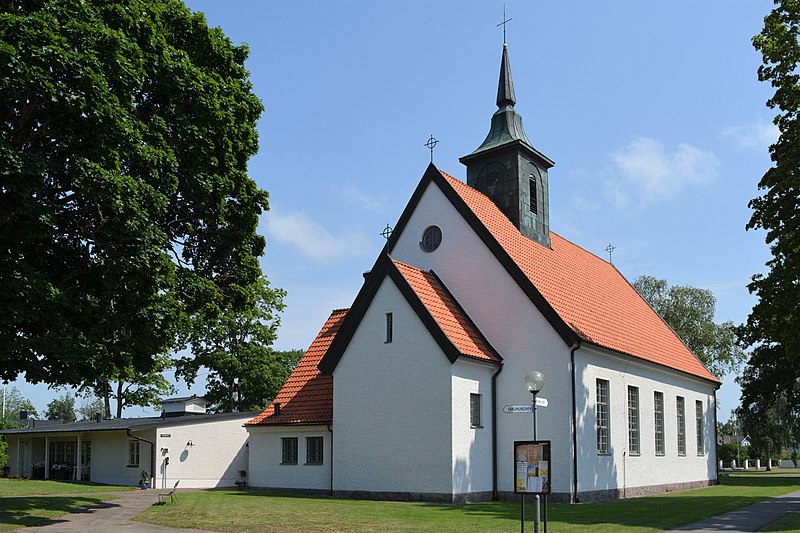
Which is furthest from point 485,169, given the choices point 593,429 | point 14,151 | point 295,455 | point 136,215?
point 14,151

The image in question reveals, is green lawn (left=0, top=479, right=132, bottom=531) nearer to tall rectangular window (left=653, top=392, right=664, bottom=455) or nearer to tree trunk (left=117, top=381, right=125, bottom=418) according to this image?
tall rectangular window (left=653, top=392, right=664, bottom=455)

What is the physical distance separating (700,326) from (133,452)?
42.7m

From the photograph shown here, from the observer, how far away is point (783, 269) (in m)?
21.0

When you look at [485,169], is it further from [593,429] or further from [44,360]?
[44,360]

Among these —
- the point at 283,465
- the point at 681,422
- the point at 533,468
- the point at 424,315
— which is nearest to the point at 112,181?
the point at 533,468

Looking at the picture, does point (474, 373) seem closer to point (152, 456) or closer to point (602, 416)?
point (602, 416)

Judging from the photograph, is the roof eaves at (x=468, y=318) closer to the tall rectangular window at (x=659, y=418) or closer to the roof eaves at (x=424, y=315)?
the roof eaves at (x=424, y=315)

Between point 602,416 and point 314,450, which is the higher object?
point 602,416

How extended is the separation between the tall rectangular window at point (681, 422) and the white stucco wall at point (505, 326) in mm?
11498

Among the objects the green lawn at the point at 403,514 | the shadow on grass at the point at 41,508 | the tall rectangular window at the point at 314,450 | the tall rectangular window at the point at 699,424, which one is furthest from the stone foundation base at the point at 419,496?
the tall rectangular window at the point at 699,424

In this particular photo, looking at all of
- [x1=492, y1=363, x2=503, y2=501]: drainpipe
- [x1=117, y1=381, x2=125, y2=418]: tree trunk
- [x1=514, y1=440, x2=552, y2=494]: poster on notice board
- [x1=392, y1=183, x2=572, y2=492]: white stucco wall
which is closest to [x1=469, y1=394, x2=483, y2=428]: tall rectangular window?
[x1=392, y1=183, x2=572, y2=492]: white stucco wall

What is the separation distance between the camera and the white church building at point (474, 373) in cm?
2422

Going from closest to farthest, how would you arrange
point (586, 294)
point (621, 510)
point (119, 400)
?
point (621, 510), point (586, 294), point (119, 400)

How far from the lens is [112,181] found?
15539 millimetres
